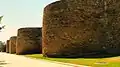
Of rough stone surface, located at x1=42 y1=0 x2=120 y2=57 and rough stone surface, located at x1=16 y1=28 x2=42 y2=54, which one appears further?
rough stone surface, located at x1=16 y1=28 x2=42 y2=54

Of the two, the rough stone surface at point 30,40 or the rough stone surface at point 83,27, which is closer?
the rough stone surface at point 83,27

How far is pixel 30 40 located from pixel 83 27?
32.5m

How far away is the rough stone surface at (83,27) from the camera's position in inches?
1152

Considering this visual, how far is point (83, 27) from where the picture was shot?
30.8 meters

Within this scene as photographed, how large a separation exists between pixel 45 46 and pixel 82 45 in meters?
7.19

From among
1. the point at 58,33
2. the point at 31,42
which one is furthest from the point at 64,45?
the point at 31,42

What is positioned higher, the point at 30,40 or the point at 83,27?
the point at 83,27

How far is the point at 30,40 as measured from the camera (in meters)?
62.2

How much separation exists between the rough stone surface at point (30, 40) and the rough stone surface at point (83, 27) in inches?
1071

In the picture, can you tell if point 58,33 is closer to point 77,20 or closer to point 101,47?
point 77,20

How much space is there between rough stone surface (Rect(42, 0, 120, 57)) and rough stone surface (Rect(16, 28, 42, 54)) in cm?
2720

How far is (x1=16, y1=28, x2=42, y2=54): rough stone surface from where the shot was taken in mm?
62156

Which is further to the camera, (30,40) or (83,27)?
(30,40)

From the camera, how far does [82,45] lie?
30391 millimetres
